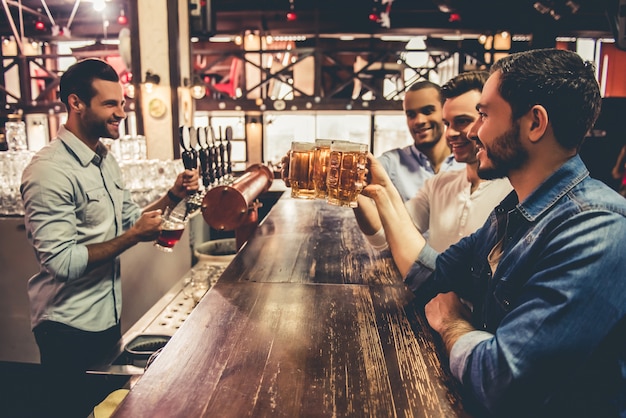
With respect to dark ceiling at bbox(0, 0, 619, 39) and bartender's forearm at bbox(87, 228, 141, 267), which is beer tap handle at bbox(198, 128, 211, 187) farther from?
dark ceiling at bbox(0, 0, 619, 39)

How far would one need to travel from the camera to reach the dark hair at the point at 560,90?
1082 millimetres

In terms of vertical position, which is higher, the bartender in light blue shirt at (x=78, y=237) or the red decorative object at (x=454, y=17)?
the red decorative object at (x=454, y=17)

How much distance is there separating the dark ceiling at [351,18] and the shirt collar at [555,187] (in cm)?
1095

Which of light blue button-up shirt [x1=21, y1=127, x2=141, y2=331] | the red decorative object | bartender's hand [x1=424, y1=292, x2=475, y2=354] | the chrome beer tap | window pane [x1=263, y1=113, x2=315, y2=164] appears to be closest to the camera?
bartender's hand [x1=424, y1=292, x2=475, y2=354]

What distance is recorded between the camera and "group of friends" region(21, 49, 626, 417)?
0.95 m

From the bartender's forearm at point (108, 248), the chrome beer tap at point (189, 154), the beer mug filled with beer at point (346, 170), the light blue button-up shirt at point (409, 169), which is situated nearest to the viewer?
the beer mug filled with beer at point (346, 170)

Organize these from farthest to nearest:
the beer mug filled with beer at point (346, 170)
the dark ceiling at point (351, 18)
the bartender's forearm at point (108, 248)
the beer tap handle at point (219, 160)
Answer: the dark ceiling at point (351, 18)
the beer tap handle at point (219, 160)
the bartender's forearm at point (108, 248)
the beer mug filled with beer at point (346, 170)

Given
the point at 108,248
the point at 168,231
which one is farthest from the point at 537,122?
the point at 108,248

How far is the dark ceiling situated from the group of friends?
33.4 feet

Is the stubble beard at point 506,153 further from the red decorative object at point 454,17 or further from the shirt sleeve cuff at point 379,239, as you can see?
the red decorative object at point 454,17

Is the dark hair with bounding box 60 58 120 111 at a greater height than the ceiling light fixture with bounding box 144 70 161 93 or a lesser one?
lesser

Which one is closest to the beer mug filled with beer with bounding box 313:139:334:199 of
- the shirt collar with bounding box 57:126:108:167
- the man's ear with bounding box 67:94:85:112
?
the shirt collar with bounding box 57:126:108:167

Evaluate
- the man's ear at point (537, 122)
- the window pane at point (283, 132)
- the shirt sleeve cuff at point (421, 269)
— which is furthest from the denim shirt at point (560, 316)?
the window pane at point (283, 132)

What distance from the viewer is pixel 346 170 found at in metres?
1.70
